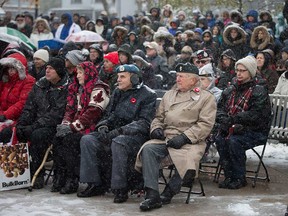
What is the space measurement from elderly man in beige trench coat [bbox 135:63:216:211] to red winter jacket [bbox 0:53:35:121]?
2288mm

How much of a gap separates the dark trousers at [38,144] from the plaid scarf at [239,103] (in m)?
2.36

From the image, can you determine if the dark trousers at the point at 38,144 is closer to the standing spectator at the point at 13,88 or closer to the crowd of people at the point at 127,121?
the crowd of people at the point at 127,121

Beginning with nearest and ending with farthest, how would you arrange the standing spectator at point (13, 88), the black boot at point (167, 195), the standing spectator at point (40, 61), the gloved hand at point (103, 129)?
1. the black boot at point (167, 195)
2. the gloved hand at point (103, 129)
3. the standing spectator at point (13, 88)
4. the standing spectator at point (40, 61)

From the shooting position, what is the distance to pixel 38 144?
9.73 meters

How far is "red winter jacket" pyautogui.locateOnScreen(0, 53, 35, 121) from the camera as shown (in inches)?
410

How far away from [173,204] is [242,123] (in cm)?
155

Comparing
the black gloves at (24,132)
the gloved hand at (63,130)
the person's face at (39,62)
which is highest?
the person's face at (39,62)

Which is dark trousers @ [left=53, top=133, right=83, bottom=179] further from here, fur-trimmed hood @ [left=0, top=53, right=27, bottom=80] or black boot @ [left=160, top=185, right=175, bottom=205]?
fur-trimmed hood @ [left=0, top=53, right=27, bottom=80]

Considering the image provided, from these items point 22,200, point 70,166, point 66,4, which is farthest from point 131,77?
point 66,4

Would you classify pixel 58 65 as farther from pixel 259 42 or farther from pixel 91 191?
pixel 259 42

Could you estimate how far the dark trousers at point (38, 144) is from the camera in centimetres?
971

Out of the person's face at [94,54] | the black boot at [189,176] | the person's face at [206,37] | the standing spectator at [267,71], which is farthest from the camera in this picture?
the person's face at [206,37]

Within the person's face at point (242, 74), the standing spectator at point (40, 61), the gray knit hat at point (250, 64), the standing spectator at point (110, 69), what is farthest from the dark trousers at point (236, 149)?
the standing spectator at point (40, 61)

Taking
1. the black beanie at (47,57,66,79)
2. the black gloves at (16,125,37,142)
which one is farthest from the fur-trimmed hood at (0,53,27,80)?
the black gloves at (16,125,37,142)
